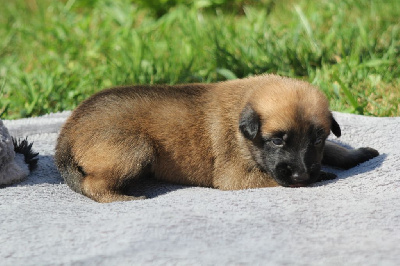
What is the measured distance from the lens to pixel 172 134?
395 centimetres

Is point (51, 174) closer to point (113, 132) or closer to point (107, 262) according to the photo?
point (113, 132)

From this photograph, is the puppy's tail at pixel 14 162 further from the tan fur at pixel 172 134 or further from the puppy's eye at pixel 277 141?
the puppy's eye at pixel 277 141

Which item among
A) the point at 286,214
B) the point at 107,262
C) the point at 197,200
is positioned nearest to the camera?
the point at 107,262

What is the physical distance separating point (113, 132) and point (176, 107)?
48 cm

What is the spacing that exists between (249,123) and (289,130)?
0.26 m

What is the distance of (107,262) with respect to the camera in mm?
2668

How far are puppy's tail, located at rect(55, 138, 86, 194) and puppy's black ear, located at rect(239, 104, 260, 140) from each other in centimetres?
108

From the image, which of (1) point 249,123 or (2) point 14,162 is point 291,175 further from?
(2) point 14,162

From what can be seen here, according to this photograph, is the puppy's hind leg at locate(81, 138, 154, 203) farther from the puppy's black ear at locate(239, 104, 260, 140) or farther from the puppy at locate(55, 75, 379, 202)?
the puppy's black ear at locate(239, 104, 260, 140)

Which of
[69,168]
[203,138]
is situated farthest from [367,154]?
[69,168]

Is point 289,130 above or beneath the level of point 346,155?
above

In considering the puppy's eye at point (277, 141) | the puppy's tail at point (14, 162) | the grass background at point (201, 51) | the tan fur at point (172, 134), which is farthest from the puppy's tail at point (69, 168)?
the grass background at point (201, 51)

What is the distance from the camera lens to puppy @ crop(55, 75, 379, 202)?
3.65 meters

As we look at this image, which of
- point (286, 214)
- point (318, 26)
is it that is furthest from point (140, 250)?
point (318, 26)
